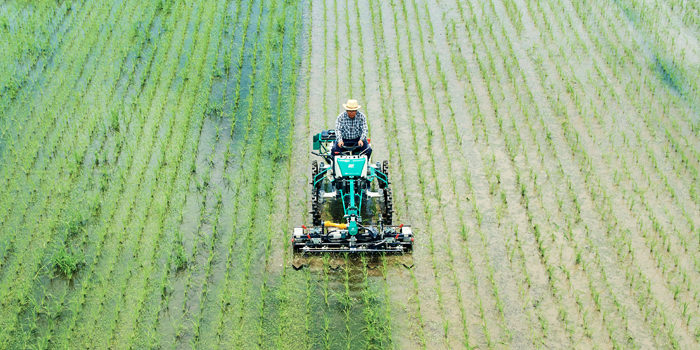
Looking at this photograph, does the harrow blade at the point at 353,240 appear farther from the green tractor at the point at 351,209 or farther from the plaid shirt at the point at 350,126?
the plaid shirt at the point at 350,126

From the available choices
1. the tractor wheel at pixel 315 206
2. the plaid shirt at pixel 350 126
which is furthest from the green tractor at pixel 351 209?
the plaid shirt at pixel 350 126

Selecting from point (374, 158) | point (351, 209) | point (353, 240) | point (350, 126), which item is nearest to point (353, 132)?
point (350, 126)

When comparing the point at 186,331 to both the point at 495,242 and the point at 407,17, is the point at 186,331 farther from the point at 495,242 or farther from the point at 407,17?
the point at 407,17

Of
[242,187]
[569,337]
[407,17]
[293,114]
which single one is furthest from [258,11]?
[569,337]

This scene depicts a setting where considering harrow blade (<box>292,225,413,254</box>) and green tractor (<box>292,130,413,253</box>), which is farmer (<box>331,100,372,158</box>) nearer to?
green tractor (<box>292,130,413,253</box>)

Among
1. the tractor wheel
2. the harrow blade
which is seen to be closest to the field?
Result: the harrow blade

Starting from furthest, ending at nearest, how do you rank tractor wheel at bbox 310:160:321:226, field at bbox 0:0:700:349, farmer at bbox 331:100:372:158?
farmer at bbox 331:100:372:158, tractor wheel at bbox 310:160:321:226, field at bbox 0:0:700:349
